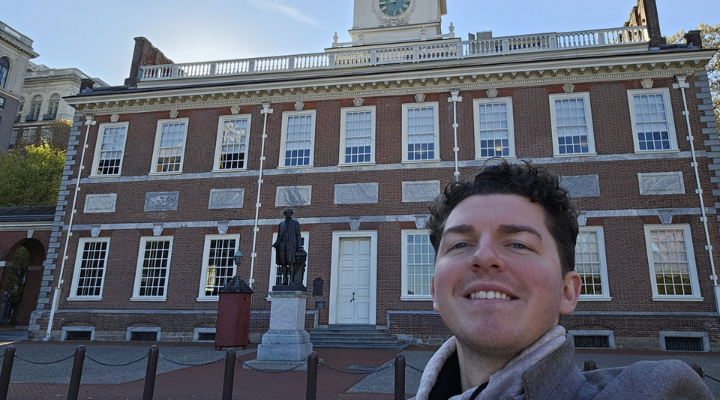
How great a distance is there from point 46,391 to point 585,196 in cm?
1624

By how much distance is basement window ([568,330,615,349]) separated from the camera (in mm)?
15391

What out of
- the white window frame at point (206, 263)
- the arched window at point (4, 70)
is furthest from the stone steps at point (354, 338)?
the arched window at point (4, 70)

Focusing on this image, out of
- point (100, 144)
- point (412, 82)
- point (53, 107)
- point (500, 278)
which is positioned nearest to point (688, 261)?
point (412, 82)

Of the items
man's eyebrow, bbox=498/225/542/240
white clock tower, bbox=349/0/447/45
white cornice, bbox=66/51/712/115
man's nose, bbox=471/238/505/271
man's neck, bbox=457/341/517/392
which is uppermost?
white clock tower, bbox=349/0/447/45

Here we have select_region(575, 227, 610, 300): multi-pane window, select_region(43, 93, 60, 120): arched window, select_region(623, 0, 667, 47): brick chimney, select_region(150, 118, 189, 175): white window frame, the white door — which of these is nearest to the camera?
select_region(575, 227, 610, 300): multi-pane window

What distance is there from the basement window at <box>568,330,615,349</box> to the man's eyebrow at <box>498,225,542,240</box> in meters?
15.8

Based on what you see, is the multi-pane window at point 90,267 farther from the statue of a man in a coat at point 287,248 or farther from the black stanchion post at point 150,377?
the black stanchion post at point 150,377

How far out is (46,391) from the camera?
861 centimetres

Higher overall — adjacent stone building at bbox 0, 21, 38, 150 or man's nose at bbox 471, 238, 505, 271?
adjacent stone building at bbox 0, 21, 38, 150

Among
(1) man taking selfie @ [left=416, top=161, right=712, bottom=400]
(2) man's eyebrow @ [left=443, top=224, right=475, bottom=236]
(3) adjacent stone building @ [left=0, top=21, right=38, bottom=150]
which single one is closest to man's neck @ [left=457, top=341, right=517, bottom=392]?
(1) man taking selfie @ [left=416, top=161, right=712, bottom=400]

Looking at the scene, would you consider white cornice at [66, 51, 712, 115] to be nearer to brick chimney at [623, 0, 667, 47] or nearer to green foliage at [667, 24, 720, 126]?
brick chimney at [623, 0, 667, 47]

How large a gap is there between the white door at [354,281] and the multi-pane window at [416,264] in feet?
4.43

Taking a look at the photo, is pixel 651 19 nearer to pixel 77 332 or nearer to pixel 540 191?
pixel 540 191

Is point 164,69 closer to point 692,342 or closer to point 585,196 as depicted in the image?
point 585,196
